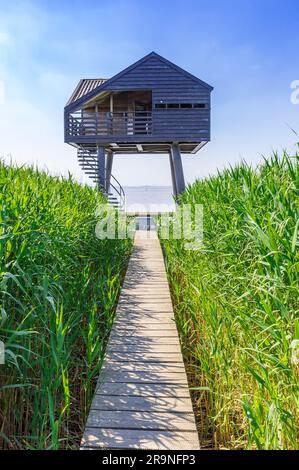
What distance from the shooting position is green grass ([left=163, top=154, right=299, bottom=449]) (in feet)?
6.00

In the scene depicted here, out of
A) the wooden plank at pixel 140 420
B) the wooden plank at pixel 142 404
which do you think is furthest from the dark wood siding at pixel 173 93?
the wooden plank at pixel 140 420

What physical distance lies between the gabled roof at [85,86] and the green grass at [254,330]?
54.9ft

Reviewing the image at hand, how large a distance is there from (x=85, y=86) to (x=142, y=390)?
19.7m

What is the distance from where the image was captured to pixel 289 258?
2.08 meters

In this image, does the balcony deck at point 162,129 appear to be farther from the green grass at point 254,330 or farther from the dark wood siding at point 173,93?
the green grass at point 254,330

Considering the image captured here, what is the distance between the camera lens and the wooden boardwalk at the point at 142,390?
1.94 metres

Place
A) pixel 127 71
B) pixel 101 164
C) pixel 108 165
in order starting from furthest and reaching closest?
pixel 108 165
pixel 101 164
pixel 127 71

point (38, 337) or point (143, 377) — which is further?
point (143, 377)

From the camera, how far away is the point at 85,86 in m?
19.3

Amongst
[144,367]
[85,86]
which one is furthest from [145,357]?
Answer: [85,86]

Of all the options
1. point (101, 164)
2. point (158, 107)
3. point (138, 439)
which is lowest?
point (138, 439)

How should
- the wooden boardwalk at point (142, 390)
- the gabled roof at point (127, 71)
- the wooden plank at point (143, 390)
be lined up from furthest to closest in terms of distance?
the gabled roof at point (127, 71), the wooden plank at point (143, 390), the wooden boardwalk at point (142, 390)

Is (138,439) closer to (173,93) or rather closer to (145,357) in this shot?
(145,357)

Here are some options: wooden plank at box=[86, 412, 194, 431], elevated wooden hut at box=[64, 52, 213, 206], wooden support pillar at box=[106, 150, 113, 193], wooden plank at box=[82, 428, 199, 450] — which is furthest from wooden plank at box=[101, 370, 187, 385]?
wooden support pillar at box=[106, 150, 113, 193]
